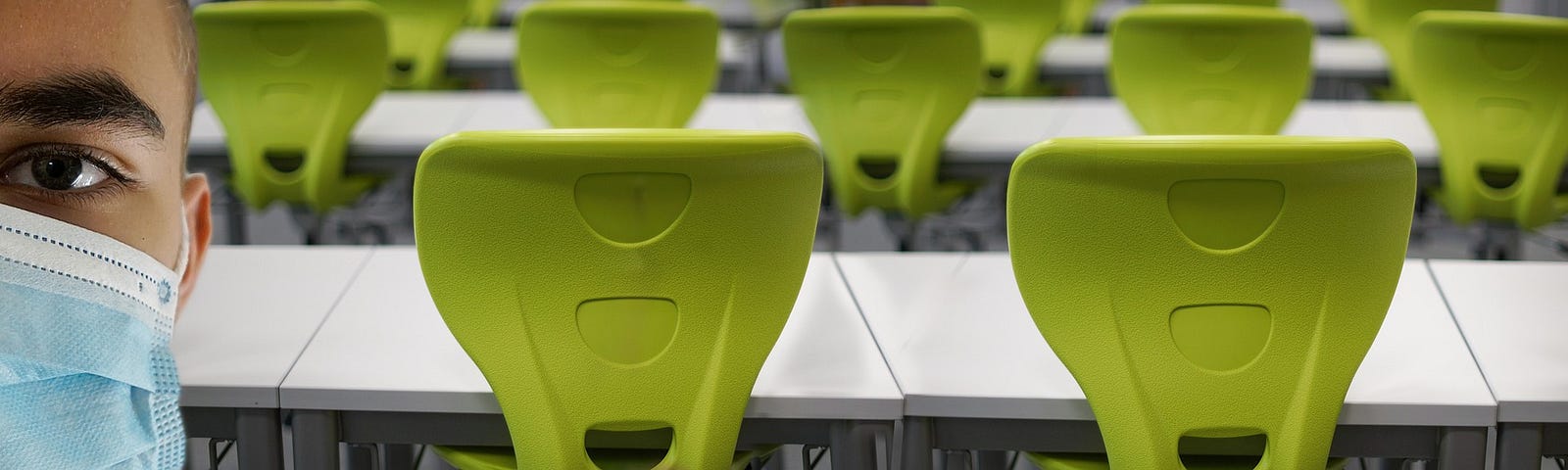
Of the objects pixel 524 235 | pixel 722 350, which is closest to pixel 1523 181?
pixel 722 350

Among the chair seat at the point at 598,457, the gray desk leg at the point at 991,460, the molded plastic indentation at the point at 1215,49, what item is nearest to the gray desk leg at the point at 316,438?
the chair seat at the point at 598,457

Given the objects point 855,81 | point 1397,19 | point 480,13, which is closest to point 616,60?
point 855,81

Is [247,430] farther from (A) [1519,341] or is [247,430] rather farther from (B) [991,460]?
(A) [1519,341]

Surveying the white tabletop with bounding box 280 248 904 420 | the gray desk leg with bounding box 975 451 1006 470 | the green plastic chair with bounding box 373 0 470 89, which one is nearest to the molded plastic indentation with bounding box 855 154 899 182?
the gray desk leg with bounding box 975 451 1006 470

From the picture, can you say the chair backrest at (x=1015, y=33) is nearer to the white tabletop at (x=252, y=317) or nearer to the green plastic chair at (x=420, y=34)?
the green plastic chair at (x=420, y=34)

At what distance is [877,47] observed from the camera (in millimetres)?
3467

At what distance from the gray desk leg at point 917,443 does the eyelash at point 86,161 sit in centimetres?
101

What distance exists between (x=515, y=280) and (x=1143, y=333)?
2.25 feet

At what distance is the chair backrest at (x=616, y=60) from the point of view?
11.9 feet

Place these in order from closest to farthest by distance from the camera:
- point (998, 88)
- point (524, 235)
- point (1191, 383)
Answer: point (524, 235) < point (1191, 383) < point (998, 88)

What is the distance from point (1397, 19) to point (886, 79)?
2433 millimetres

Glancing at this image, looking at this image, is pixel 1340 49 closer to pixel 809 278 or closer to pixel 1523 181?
pixel 1523 181

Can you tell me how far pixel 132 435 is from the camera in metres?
1.07

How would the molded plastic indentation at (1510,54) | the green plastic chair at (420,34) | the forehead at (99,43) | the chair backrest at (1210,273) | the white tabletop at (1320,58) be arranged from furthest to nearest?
the green plastic chair at (420,34), the white tabletop at (1320,58), the molded plastic indentation at (1510,54), the chair backrest at (1210,273), the forehead at (99,43)
